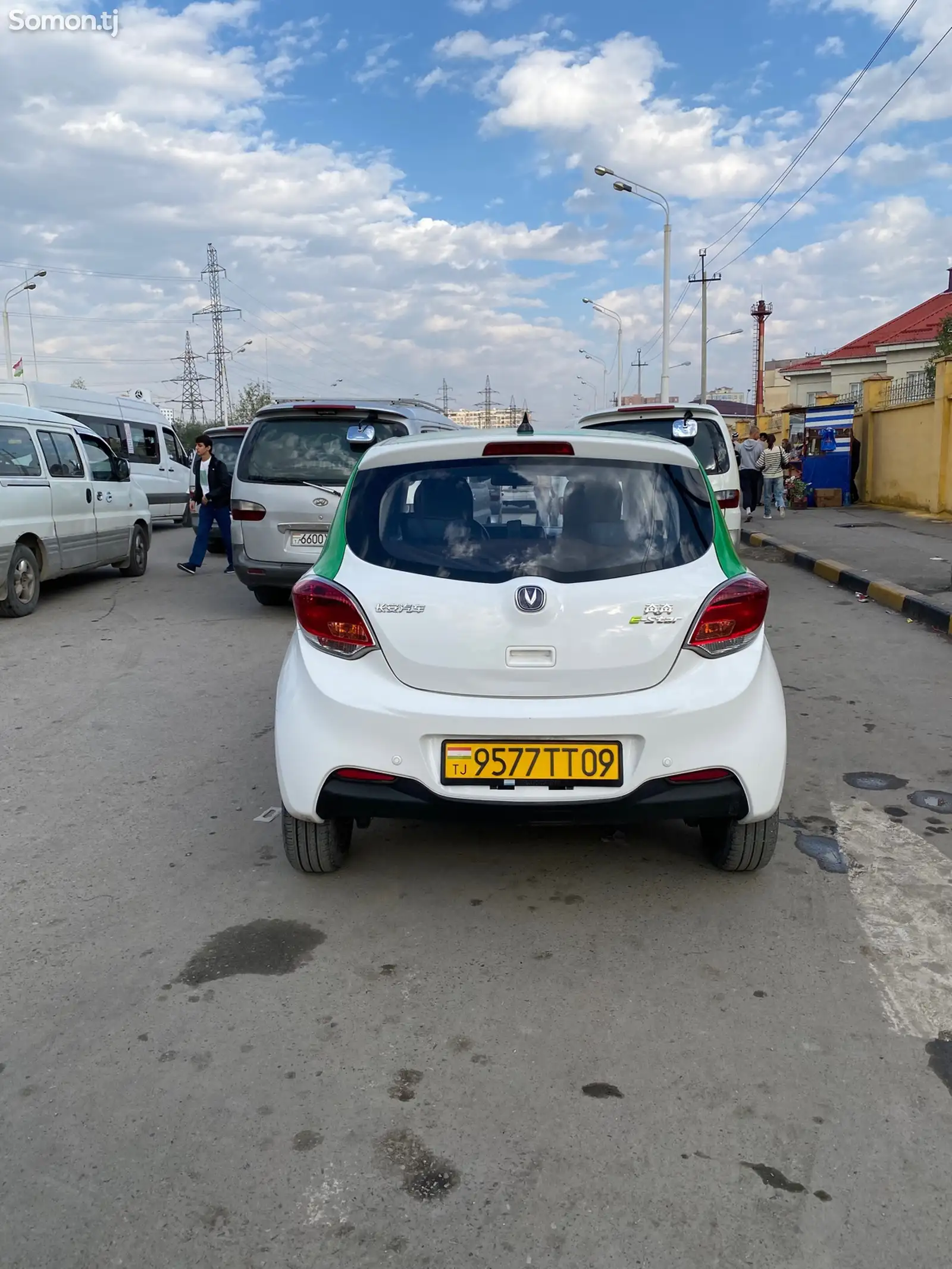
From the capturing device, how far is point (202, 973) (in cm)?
337

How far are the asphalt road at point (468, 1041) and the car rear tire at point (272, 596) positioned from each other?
5.34m

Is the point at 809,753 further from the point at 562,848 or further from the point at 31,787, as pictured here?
the point at 31,787

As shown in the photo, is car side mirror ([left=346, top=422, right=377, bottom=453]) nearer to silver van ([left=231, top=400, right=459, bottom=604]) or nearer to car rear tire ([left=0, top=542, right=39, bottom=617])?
silver van ([left=231, top=400, right=459, bottom=604])

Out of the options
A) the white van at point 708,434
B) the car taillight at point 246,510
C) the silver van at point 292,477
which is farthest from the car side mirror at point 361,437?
the white van at point 708,434

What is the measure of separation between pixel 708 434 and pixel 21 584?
22.3ft

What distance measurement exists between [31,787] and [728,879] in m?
3.35

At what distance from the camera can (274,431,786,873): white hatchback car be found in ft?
11.4

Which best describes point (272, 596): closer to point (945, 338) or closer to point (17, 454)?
point (17, 454)

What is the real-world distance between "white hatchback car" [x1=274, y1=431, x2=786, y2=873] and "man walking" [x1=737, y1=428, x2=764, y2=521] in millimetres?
7711

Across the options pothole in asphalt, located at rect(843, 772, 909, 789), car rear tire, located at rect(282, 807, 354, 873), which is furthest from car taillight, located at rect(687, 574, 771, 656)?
pothole in asphalt, located at rect(843, 772, 909, 789)

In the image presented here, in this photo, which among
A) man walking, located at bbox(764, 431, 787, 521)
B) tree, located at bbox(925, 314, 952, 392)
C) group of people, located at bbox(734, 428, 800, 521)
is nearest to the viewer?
group of people, located at bbox(734, 428, 800, 521)

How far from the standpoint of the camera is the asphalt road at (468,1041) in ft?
7.52

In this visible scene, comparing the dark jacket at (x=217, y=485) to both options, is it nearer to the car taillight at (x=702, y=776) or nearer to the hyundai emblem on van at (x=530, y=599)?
the hyundai emblem on van at (x=530, y=599)

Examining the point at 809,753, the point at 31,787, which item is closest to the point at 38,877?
the point at 31,787
